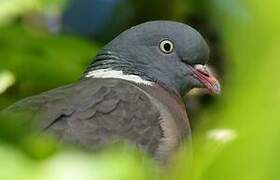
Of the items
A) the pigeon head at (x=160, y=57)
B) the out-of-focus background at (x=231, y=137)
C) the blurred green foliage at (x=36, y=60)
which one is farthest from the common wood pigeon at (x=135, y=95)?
the out-of-focus background at (x=231, y=137)

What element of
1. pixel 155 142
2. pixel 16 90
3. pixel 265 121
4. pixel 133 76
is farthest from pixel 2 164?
pixel 16 90

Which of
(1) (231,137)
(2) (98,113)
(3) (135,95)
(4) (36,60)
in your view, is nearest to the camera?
(1) (231,137)

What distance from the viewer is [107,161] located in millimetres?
404

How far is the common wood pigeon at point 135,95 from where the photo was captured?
1859 mm

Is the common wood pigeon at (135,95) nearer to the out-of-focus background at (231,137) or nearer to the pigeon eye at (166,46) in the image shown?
the pigeon eye at (166,46)

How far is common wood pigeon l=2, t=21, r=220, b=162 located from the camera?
186cm

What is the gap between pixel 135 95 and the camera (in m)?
2.15

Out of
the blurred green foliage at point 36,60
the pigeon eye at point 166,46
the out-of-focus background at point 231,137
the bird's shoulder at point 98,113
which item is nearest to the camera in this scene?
the out-of-focus background at point 231,137

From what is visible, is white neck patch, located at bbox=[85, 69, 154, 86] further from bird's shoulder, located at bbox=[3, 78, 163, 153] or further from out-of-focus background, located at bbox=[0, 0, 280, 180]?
out-of-focus background, located at bbox=[0, 0, 280, 180]

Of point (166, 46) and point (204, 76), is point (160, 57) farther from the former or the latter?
point (204, 76)

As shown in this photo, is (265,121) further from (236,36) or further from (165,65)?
(165,65)

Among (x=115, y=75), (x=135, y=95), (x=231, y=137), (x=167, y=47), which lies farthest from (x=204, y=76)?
(x=231, y=137)

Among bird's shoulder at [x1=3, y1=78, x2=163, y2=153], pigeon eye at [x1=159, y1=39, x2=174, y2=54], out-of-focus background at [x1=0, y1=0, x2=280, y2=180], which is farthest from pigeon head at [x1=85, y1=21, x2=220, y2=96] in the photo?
out-of-focus background at [x1=0, y1=0, x2=280, y2=180]

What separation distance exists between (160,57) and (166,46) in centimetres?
5
